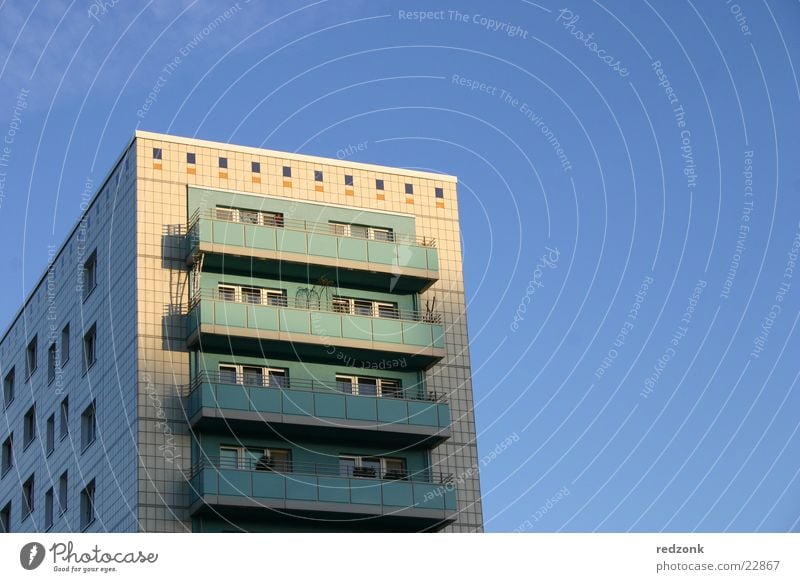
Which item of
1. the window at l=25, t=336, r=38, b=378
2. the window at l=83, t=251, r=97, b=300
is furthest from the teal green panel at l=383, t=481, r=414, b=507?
the window at l=25, t=336, r=38, b=378

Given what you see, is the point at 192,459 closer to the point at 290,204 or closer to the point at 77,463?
the point at 77,463

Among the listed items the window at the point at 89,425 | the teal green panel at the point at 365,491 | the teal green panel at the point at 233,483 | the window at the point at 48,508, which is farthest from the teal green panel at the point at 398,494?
the window at the point at 48,508

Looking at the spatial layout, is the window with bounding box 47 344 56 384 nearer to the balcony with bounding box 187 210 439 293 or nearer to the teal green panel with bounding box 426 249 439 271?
the balcony with bounding box 187 210 439 293

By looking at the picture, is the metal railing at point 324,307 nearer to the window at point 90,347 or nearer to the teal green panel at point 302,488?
the window at point 90,347

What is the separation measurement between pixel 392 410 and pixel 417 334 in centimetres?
339

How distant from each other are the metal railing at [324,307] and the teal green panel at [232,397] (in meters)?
3.38

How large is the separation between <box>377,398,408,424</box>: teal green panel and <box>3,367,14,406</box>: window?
2156cm

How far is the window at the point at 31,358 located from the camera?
71875 mm

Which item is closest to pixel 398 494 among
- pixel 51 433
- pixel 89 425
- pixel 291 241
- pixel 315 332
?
pixel 315 332

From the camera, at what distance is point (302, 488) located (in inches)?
2333

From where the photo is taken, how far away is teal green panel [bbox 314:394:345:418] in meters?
60.6

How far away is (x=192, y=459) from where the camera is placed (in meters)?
59.0
